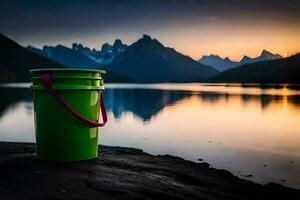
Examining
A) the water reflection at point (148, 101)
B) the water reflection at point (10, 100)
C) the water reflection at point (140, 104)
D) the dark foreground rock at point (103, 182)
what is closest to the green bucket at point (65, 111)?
the dark foreground rock at point (103, 182)

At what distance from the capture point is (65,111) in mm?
6555

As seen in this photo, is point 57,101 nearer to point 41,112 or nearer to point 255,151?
point 41,112

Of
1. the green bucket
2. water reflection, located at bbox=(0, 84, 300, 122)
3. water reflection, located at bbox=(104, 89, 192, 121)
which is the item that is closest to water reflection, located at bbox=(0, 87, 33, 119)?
water reflection, located at bbox=(0, 84, 300, 122)

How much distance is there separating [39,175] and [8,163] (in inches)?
46.4

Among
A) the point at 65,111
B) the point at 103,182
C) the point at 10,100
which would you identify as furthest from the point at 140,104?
the point at 103,182

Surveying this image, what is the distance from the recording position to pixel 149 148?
17.0 meters

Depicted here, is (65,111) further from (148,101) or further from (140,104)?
(148,101)

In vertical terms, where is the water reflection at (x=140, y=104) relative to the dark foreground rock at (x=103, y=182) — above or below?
below

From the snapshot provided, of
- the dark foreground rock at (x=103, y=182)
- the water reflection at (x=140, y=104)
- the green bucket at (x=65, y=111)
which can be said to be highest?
the green bucket at (x=65, y=111)

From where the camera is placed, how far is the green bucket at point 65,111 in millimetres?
6512

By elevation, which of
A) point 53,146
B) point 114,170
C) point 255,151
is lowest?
point 255,151

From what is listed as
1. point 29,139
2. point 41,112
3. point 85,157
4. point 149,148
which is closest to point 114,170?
point 85,157

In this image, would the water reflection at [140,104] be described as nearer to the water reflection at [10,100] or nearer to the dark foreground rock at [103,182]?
the water reflection at [10,100]

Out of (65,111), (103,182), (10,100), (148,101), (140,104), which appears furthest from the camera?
(148,101)
